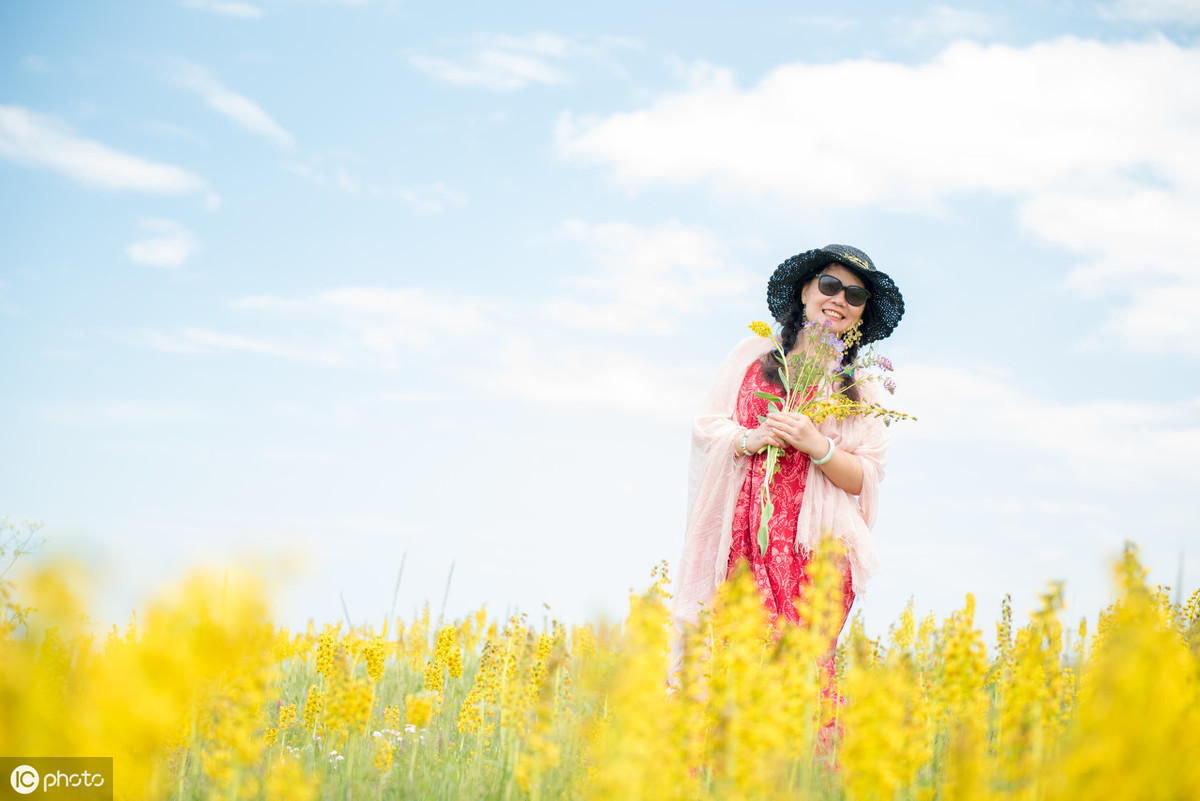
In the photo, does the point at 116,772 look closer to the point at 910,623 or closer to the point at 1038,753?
the point at 1038,753

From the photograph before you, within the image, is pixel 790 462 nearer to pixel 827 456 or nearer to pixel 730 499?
pixel 827 456

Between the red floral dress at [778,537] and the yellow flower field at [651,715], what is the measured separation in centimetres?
75

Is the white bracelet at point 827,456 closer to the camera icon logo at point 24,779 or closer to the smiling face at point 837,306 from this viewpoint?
the smiling face at point 837,306

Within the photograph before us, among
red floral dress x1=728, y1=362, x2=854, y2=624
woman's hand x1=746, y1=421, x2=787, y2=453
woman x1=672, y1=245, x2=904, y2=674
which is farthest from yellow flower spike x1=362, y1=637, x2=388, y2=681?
woman's hand x1=746, y1=421, x2=787, y2=453

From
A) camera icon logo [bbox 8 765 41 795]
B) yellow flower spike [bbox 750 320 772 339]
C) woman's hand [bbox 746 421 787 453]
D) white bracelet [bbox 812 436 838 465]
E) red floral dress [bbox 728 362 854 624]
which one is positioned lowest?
camera icon logo [bbox 8 765 41 795]

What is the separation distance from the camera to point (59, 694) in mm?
2674

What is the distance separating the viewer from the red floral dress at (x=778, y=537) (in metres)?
5.05

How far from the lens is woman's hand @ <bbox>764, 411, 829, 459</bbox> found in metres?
4.99

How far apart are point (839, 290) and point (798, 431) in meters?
1.10

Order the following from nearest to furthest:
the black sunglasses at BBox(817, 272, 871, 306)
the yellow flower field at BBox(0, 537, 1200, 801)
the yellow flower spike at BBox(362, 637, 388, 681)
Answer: the yellow flower field at BBox(0, 537, 1200, 801)
the yellow flower spike at BBox(362, 637, 388, 681)
the black sunglasses at BBox(817, 272, 871, 306)

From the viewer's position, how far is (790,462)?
534 centimetres

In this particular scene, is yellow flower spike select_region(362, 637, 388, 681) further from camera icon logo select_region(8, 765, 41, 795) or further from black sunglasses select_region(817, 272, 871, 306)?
black sunglasses select_region(817, 272, 871, 306)

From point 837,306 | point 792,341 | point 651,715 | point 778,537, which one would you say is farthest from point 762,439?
point 651,715

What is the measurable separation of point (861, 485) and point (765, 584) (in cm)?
84
